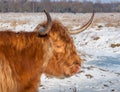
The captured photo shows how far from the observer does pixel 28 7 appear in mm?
58281

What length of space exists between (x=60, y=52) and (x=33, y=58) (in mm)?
386

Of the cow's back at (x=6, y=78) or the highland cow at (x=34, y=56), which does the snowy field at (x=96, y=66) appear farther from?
the cow's back at (x=6, y=78)

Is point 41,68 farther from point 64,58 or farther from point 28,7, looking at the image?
point 28,7

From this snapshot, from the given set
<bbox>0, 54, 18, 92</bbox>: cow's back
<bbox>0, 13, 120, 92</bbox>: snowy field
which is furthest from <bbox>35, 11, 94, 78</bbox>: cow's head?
<bbox>0, 13, 120, 92</bbox>: snowy field

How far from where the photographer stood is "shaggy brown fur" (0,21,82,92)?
13.4 feet

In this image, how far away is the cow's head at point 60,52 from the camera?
14.8ft

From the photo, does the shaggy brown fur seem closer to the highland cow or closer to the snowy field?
the highland cow

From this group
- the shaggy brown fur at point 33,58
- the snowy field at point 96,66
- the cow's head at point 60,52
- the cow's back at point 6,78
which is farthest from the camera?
the snowy field at point 96,66

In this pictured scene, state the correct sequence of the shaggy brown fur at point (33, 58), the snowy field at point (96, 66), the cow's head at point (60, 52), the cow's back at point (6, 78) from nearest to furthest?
the cow's back at point (6, 78) → the shaggy brown fur at point (33, 58) → the cow's head at point (60, 52) → the snowy field at point (96, 66)

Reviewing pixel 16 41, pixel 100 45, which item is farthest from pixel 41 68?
pixel 100 45

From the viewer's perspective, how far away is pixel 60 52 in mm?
4629

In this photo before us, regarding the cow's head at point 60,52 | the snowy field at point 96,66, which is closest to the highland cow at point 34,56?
the cow's head at point 60,52

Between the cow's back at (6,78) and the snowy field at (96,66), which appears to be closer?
the cow's back at (6,78)

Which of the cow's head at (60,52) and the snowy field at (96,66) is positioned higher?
the cow's head at (60,52)
